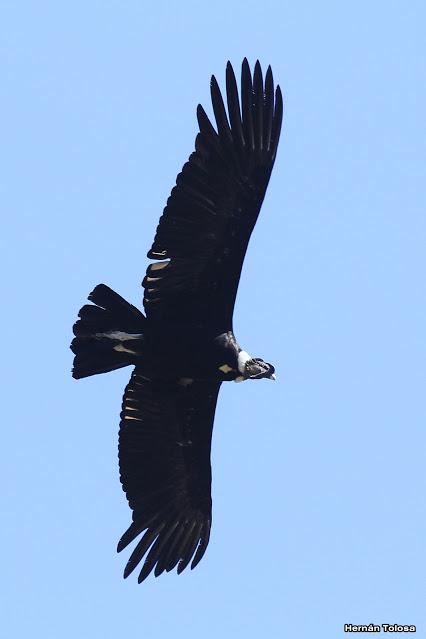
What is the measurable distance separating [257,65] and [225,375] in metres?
3.64

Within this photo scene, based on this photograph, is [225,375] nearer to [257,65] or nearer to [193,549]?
[193,549]

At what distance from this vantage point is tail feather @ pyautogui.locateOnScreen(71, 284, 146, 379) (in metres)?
16.1

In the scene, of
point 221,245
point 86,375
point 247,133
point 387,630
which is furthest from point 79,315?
point 387,630

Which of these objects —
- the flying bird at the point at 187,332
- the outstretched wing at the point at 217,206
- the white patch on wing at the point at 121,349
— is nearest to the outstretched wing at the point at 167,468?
the flying bird at the point at 187,332

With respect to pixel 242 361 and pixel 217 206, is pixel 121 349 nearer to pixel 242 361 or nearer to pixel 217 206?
pixel 242 361

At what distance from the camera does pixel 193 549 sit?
17.2m

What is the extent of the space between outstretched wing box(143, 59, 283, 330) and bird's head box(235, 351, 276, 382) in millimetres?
620

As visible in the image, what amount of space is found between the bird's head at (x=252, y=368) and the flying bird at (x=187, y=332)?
12mm

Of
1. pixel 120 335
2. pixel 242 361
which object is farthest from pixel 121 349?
pixel 242 361

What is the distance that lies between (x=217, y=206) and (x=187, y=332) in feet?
5.17

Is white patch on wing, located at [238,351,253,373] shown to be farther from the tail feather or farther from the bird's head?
the tail feather

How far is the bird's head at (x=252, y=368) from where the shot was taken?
16.3 meters

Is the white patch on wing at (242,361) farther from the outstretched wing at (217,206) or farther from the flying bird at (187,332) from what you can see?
the outstretched wing at (217,206)

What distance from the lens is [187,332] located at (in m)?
16.3
